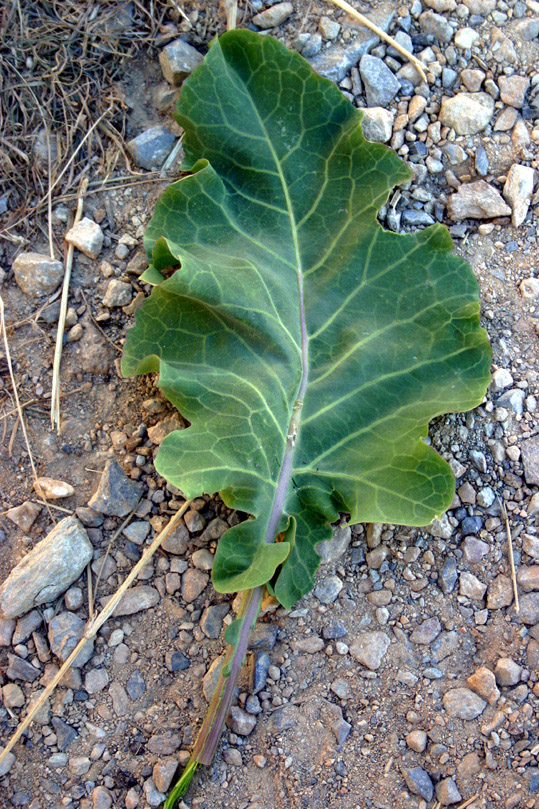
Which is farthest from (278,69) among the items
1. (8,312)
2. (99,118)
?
(8,312)

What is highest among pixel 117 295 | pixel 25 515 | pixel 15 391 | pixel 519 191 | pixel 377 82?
pixel 377 82

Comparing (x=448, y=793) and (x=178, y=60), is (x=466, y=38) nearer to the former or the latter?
(x=178, y=60)

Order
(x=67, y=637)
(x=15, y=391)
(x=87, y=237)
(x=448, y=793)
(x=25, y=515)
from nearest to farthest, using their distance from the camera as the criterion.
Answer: (x=448, y=793) → (x=67, y=637) → (x=25, y=515) → (x=15, y=391) → (x=87, y=237)

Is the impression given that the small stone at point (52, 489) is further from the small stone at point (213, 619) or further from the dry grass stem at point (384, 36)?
the dry grass stem at point (384, 36)

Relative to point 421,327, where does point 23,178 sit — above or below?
above

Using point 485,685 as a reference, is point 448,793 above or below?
below

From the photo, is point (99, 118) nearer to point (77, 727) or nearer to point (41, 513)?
point (41, 513)

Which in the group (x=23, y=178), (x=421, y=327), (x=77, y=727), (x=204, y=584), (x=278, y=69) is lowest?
(x=77, y=727)

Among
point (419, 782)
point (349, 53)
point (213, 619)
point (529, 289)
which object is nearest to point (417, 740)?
point (419, 782)
